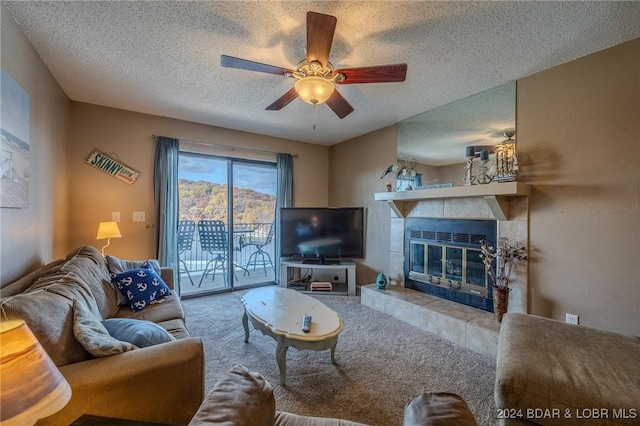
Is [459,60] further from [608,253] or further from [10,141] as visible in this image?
[10,141]

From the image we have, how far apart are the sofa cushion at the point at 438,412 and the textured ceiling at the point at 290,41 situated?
6.51ft

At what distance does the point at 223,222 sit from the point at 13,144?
260 centimetres

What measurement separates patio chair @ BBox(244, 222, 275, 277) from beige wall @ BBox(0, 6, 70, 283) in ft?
7.84

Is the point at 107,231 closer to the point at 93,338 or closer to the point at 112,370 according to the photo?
the point at 93,338

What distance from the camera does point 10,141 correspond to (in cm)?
164

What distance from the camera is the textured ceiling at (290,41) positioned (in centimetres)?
166

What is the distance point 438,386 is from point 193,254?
3569 millimetres

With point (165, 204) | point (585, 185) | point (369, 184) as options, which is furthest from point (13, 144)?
point (585, 185)

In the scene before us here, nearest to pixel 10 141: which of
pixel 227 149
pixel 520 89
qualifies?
pixel 227 149

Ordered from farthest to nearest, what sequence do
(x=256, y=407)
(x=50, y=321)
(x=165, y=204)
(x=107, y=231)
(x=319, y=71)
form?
1. (x=165, y=204)
2. (x=107, y=231)
3. (x=319, y=71)
4. (x=50, y=321)
5. (x=256, y=407)

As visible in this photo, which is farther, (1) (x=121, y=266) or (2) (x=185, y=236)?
(2) (x=185, y=236)

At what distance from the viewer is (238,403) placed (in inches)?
31.2

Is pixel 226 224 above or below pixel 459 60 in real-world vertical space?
below

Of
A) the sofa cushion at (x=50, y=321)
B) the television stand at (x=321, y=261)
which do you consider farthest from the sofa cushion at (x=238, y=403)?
the television stand at (x=321, y=261)
